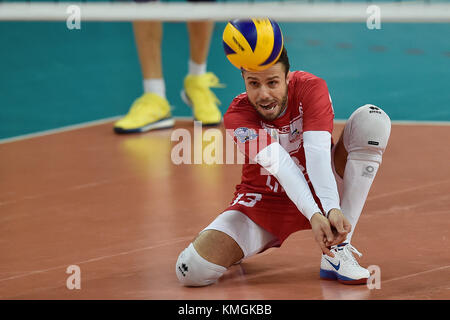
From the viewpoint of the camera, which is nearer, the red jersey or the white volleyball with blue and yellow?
the white volleyball with blue and yellow

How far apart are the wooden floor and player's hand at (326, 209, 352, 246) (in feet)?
0.65

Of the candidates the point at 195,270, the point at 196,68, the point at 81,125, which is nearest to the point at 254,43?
the point at 195,270

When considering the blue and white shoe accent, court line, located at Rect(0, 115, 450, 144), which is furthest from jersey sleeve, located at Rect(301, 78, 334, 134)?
court line, located at Rect(0, 115, 450, 144)

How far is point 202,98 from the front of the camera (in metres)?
6.05

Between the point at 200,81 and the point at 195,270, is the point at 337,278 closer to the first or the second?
the point at 195,270

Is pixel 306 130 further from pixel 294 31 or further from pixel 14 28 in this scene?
pixel 14 28

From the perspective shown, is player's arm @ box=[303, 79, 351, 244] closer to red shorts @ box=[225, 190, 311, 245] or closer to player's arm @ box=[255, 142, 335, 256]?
player's arm @ box=[255, 142, 335, 256]

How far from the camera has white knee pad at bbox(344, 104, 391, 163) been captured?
2857 mm

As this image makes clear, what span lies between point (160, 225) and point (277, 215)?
2.51 ft

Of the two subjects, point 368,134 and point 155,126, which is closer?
point 368,134

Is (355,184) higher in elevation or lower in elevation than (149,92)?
lower
